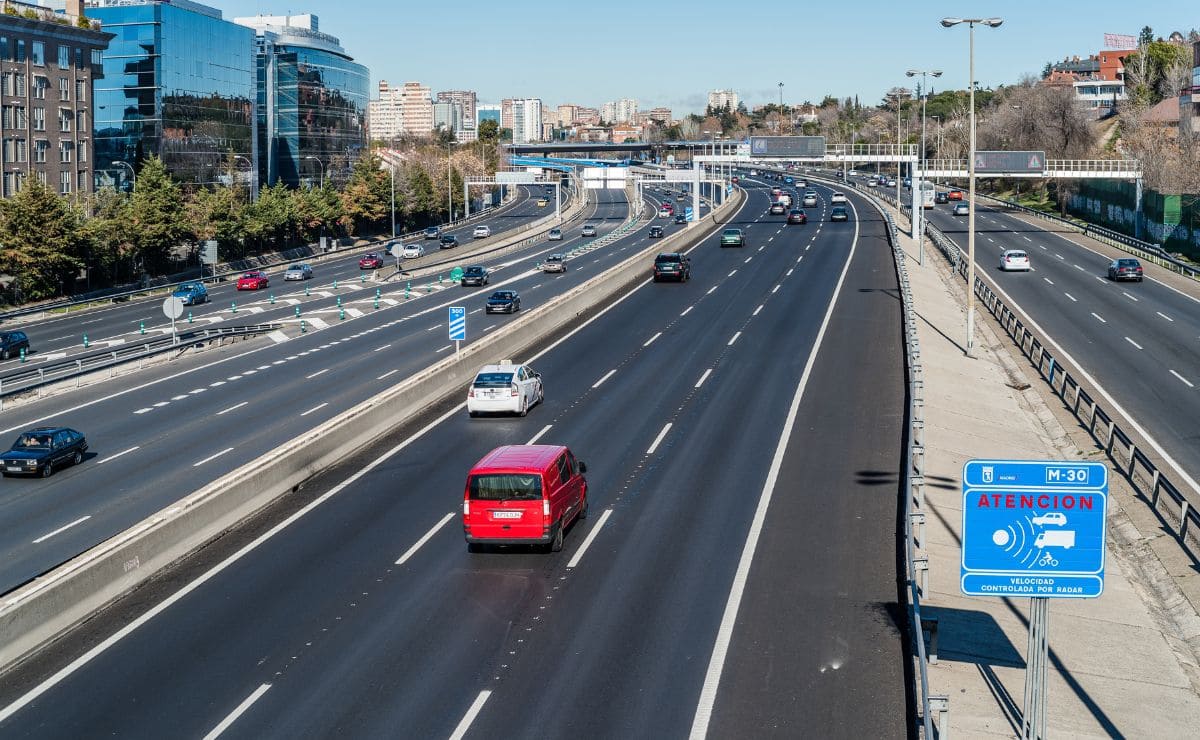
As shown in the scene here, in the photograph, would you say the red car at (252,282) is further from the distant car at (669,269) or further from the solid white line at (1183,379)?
the solid white line at (1183,379)

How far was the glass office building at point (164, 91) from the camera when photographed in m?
113

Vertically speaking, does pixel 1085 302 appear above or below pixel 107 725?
above

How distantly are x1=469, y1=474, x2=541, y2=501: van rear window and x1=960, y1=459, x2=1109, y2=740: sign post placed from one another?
11.1 metres

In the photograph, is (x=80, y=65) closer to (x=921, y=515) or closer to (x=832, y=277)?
(x=832, y=277)

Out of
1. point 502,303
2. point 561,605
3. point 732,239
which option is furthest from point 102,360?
point 732,239

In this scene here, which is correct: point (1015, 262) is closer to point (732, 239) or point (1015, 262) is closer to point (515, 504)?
point (732, 239)

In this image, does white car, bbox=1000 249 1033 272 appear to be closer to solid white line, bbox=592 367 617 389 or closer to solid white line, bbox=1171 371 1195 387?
solid white line, bbox=1171 371 1195 387

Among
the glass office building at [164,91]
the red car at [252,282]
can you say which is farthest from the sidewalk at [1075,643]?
the glass office building at [164,91]

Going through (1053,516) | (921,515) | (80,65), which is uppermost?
(80,65)

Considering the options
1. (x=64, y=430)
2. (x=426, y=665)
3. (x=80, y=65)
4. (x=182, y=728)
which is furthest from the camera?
(x=80, y=65)

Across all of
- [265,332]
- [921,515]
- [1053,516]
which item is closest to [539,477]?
[921,515]

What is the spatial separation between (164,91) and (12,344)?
65750 mm

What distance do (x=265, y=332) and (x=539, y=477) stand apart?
3973 cm

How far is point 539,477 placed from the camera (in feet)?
72.5
